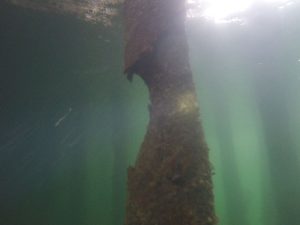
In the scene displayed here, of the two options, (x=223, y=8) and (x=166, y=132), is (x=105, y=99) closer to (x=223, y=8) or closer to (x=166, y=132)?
(x=223, y=8)

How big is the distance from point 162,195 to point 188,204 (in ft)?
1.01

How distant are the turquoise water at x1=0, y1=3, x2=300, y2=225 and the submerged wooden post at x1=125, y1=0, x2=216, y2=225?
435 inches

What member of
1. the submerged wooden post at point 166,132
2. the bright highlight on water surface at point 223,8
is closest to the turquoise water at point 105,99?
the bright highlight on water surface at point 223,8

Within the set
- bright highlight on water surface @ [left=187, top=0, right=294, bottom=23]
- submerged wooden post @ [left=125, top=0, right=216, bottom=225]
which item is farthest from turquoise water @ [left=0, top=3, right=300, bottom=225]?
submerged wooden post @ [left=125, top=0, right=216, bottom=225]

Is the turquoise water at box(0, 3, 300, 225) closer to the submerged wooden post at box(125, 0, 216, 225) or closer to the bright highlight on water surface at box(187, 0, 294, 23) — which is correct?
the bright highlight on water surface at box(187, 0, 294, 23)

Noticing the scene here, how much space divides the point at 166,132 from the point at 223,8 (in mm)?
12450

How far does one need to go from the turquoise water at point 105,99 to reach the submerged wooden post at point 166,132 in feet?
36.3

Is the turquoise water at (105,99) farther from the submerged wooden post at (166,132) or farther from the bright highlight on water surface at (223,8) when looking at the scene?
the submerged wooden post at (166,132)

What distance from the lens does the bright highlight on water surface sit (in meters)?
14.0

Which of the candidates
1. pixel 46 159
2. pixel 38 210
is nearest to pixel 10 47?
pixel 46 159

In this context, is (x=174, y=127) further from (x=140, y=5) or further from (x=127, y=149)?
(x=127, y=149)

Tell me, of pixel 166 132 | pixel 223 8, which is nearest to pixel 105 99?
pixel 223 8

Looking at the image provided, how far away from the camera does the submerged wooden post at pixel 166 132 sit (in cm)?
351

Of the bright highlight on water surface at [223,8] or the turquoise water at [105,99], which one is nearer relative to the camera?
the bright highlight on water surface at [223,8]
